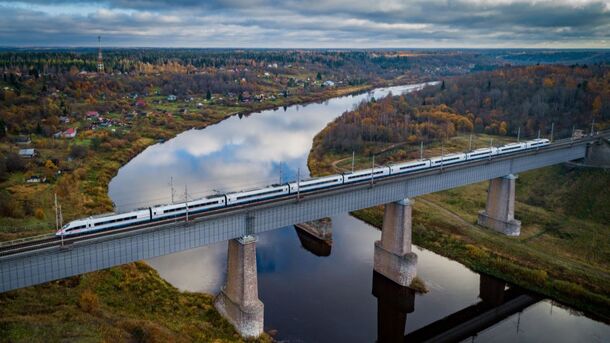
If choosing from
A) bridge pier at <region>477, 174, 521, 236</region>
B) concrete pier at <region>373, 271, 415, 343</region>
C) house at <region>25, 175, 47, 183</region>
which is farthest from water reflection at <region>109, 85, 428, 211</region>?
bridge pier at <region>477, 174, 521, 236</region>

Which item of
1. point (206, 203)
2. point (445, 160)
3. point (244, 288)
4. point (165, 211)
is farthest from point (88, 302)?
point (445, 160)

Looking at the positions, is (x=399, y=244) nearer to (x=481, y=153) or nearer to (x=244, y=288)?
(x=244, y=288)

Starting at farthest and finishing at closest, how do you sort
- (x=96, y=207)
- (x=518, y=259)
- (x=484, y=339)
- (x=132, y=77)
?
(x=132, y=77)
(x=96, y=207)
(x=518, y=259)
(x=484, y=339)

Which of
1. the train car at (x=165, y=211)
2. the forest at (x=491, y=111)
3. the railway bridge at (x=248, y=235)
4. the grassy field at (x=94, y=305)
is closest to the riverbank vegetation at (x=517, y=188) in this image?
the forest at (x=491, y=111)

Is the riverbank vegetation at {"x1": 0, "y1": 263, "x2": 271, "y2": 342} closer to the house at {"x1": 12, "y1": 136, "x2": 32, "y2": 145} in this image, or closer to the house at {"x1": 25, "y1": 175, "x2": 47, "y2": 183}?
the house at {"x1": 25, "y1": 175, "x2": 47, "y2": 183}

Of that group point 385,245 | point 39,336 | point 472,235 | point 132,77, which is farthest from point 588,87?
point 132,77

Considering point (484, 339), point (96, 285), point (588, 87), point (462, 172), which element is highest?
point (588, 87)

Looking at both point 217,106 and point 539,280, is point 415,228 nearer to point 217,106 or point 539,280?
point 539,280
